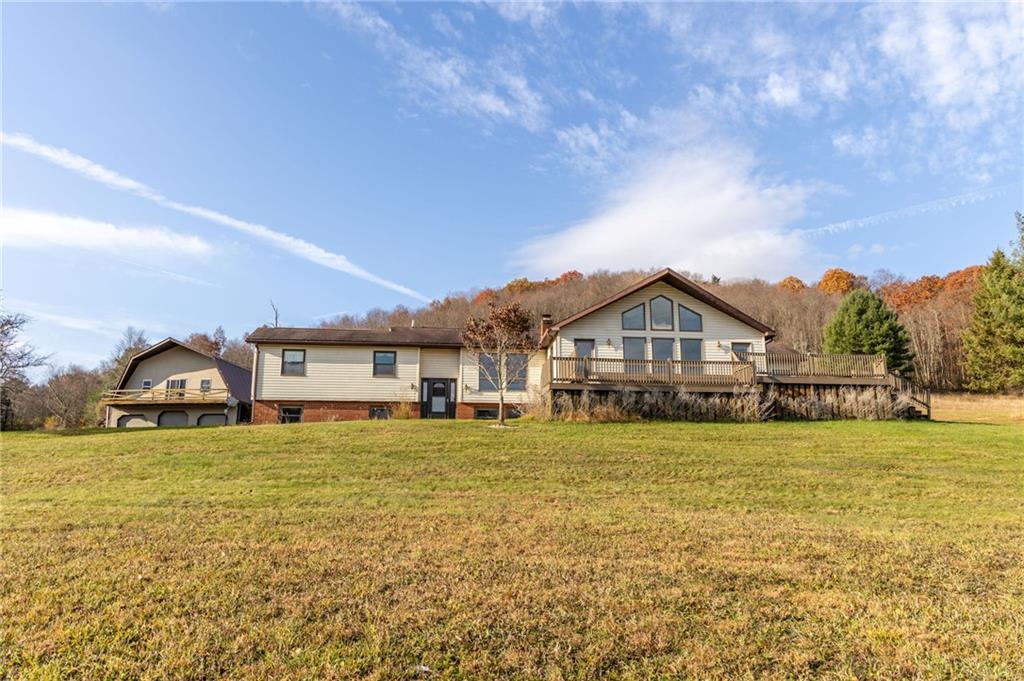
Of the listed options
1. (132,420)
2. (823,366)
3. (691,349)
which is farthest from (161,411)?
(823,366)

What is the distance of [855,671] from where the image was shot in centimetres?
361

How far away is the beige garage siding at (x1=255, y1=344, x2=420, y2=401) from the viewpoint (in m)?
25.4

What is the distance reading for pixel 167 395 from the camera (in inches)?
1198

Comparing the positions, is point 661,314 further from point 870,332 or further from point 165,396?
point 165,396

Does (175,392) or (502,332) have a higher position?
(502,332)

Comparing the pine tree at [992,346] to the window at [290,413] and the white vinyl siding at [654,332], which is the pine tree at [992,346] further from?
the window at [290,413]

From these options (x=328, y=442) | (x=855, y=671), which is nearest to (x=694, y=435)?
(x=328, y=442)

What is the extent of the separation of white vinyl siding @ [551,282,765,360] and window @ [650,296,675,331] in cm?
18

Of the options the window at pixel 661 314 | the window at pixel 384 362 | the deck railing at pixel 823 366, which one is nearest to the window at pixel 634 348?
the window at pixel 661 314

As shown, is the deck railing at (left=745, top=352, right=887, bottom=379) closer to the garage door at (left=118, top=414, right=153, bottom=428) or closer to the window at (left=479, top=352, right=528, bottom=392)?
the window at (left=479, top=352, right=528, bottom=392)

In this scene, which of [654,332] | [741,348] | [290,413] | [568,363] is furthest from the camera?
[290,413]

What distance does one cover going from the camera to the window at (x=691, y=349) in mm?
23922

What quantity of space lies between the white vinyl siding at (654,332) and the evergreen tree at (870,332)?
20920mm

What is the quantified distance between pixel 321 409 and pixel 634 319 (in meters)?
14.8
